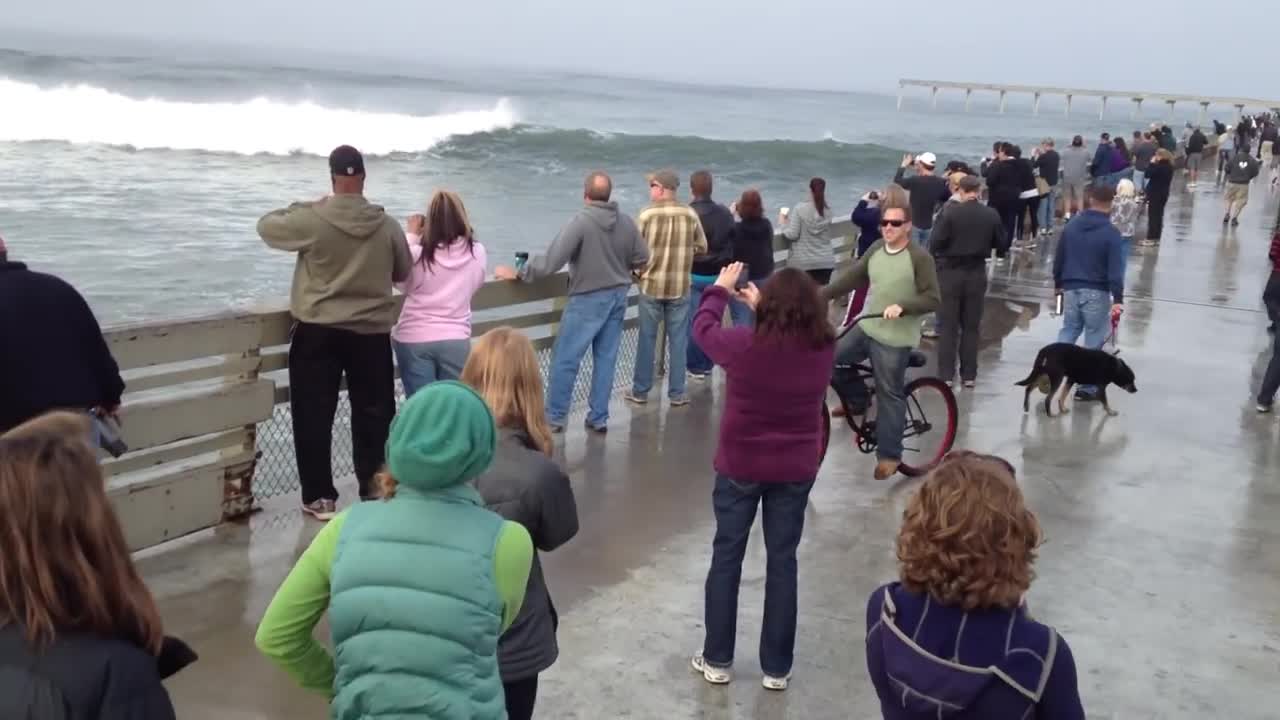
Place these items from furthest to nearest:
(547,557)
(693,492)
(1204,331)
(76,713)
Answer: (1204,331) → (693,492) → (547,557) → (76,713)

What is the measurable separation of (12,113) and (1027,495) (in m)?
43.6

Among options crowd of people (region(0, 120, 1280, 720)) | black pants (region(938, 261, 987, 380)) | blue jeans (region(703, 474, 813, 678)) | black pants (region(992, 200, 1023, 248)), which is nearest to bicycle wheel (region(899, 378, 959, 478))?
crowd of people (region(0, 120, 1280, 720))

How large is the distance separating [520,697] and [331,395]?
321 centimetres

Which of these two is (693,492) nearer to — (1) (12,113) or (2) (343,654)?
(2) (343,654)

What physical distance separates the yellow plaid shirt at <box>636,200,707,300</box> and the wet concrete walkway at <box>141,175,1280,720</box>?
2.91 feet

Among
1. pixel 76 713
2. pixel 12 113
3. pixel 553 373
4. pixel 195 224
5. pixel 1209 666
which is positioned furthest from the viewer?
pixel 12 113

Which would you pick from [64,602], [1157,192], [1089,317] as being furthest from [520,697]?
[1157,192]

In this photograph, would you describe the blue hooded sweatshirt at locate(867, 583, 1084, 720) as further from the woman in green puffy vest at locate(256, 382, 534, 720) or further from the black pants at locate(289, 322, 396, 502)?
the black pants at locate(289, 322, 396, 502)

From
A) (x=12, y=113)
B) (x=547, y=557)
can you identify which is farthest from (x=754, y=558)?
(x=12, y=113)

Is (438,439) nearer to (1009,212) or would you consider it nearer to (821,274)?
(821,274)

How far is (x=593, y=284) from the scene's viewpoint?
26.1 ft

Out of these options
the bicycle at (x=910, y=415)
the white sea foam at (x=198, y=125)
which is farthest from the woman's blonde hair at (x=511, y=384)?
the white sea foam at (x=198, y=125)

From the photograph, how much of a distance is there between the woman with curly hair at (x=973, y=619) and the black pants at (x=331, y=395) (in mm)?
3947

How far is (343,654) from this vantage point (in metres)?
2.62
